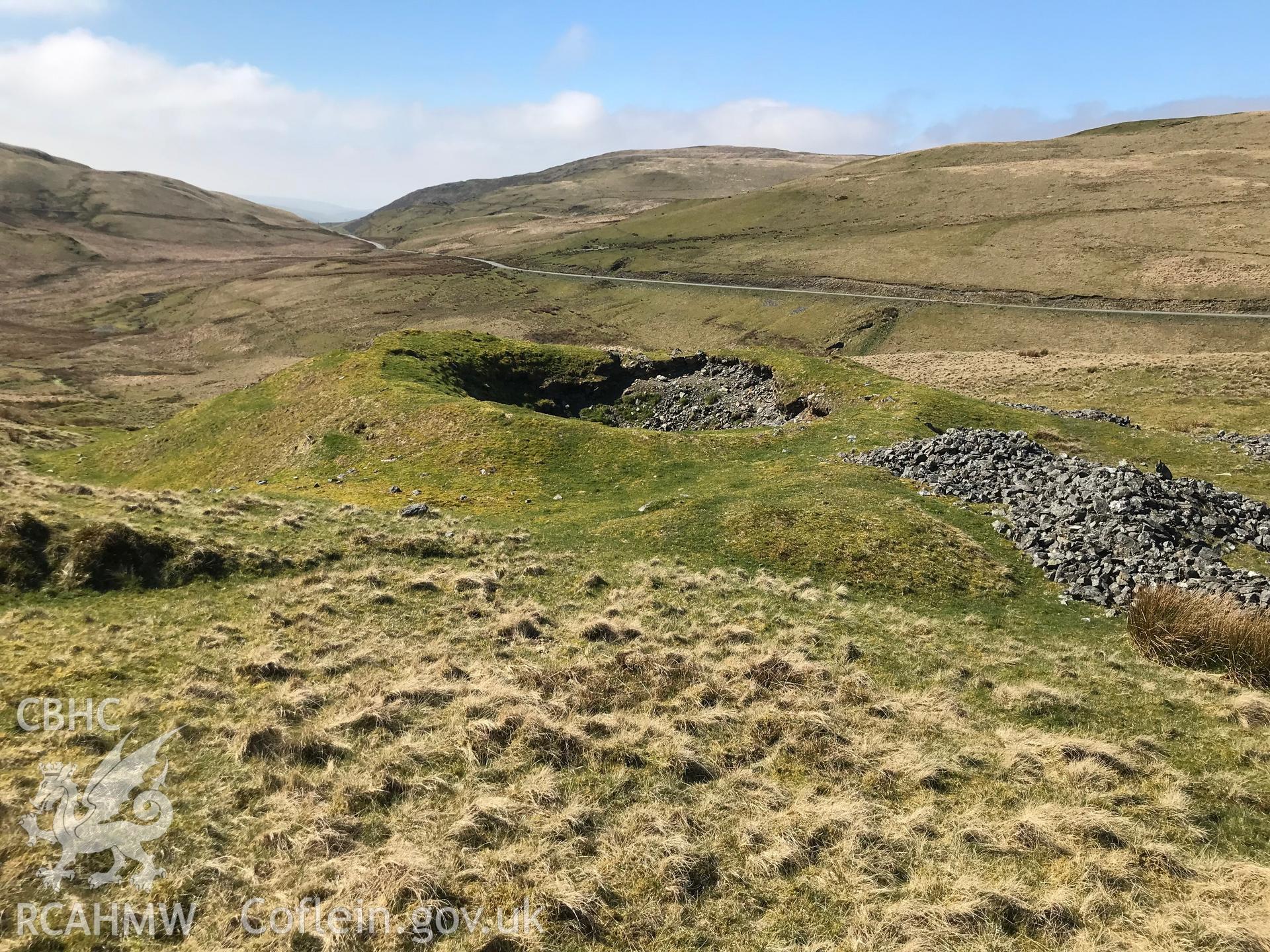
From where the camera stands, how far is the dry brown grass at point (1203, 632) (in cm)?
1720

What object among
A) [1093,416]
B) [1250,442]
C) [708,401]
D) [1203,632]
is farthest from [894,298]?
[1203,632]

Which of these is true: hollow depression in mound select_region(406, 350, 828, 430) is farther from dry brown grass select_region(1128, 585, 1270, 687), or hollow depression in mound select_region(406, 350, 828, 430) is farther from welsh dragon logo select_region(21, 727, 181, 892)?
welsh dragon logo select_region(21, 727, 181, 892)

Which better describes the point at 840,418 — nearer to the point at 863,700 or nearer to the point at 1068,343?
the point at 863,700

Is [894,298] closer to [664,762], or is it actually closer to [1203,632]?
[1203,632]

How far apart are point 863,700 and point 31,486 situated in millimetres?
34026

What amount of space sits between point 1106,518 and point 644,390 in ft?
113

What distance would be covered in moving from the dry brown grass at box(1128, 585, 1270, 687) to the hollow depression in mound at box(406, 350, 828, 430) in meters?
29.0

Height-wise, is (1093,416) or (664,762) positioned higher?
(1093,416)

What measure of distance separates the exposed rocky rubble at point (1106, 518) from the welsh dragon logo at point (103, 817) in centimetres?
2622

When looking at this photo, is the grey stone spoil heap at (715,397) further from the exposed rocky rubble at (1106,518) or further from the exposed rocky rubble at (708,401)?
the exposed rocky rubble at (1106,518)

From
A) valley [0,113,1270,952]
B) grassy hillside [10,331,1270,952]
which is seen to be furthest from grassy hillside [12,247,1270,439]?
grassy hillside [10,331,1270,952]

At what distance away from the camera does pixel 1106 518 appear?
2498 cm

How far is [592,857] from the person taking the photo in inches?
411

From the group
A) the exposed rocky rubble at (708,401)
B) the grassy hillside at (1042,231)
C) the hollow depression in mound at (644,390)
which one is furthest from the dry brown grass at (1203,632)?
the grassy hillside at (1042,231)
